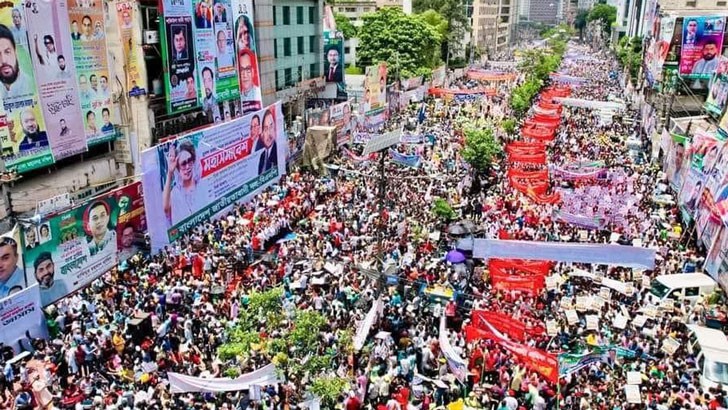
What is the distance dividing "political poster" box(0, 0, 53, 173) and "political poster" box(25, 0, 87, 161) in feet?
0.99

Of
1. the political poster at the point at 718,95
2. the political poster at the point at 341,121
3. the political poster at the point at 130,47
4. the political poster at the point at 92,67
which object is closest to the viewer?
the political poster at the point at 92,67

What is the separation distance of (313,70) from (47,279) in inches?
1240

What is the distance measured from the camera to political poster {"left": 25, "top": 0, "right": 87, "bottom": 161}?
1912cm

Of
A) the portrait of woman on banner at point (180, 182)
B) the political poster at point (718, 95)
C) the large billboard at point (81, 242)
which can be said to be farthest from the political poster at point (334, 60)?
the large billboard at point (81, 242)

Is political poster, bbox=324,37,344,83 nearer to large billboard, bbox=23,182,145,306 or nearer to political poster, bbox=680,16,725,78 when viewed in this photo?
political poster, bbox=680,16,725,78

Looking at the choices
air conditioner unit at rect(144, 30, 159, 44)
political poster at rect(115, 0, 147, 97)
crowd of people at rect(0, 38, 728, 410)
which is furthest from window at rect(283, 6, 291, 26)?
crowd of people at rect(0, 38, 728, 410)

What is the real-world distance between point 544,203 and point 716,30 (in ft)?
68.8

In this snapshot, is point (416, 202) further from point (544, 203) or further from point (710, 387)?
point (710, 387)

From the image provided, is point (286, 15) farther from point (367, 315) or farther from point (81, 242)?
point (367, 315)

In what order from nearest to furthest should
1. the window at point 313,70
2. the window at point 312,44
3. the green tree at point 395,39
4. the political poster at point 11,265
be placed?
the political poster at point 11,265
the window at point 312,44
the window at point 313,70
the green tree at point 395,39

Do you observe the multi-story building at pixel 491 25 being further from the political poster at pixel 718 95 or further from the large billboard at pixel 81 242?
the large billboard at pixel 81 242

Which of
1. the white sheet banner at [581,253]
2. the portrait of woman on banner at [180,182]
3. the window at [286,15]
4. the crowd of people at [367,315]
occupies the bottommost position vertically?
the crowd of people at [367,315]

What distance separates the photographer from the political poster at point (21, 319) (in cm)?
1382

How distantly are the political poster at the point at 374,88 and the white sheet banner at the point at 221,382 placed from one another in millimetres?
27278
